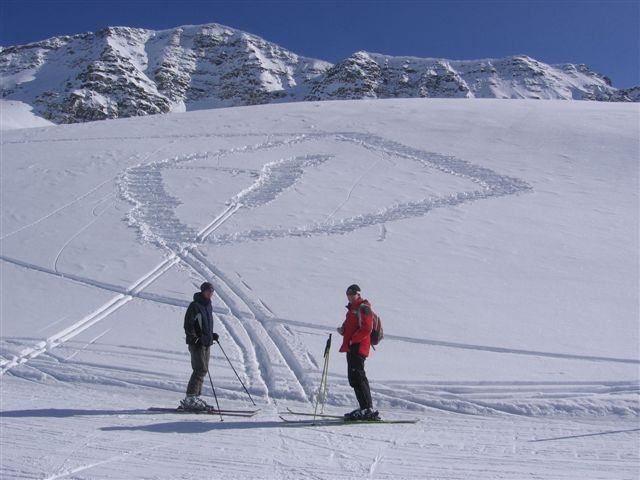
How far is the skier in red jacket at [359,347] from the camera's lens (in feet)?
18.8

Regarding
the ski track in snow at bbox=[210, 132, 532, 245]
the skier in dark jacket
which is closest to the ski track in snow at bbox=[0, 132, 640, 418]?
Answer: the ski track in snow at bbox=[210, 132, 532, 245]

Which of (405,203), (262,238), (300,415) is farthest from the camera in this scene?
(405,203)

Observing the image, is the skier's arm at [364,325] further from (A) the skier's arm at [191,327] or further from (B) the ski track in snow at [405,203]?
(B) the ski track in snow at [405,203]

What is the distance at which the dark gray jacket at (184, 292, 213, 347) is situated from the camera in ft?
20.2

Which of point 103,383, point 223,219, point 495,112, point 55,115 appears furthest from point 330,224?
point 55,115

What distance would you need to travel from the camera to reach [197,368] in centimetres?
624

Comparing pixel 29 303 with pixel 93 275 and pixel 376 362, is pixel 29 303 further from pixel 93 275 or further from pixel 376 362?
pixel 376 362

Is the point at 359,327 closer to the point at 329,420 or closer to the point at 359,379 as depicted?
the point at 359,379

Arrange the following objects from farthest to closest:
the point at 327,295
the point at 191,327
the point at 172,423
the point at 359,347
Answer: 1. the point at 327,295
2. the point at 191,327
3. the point at 359,347
4. the point at 172,423

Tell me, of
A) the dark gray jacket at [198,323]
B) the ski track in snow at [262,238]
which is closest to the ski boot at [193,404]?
the dark gray jacket at [198,323]

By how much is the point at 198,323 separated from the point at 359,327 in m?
1.71

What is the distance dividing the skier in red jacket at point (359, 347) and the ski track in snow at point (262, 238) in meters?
0.77

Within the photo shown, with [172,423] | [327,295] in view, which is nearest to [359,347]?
[172,423]

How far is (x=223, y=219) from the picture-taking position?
1401 centimetres
